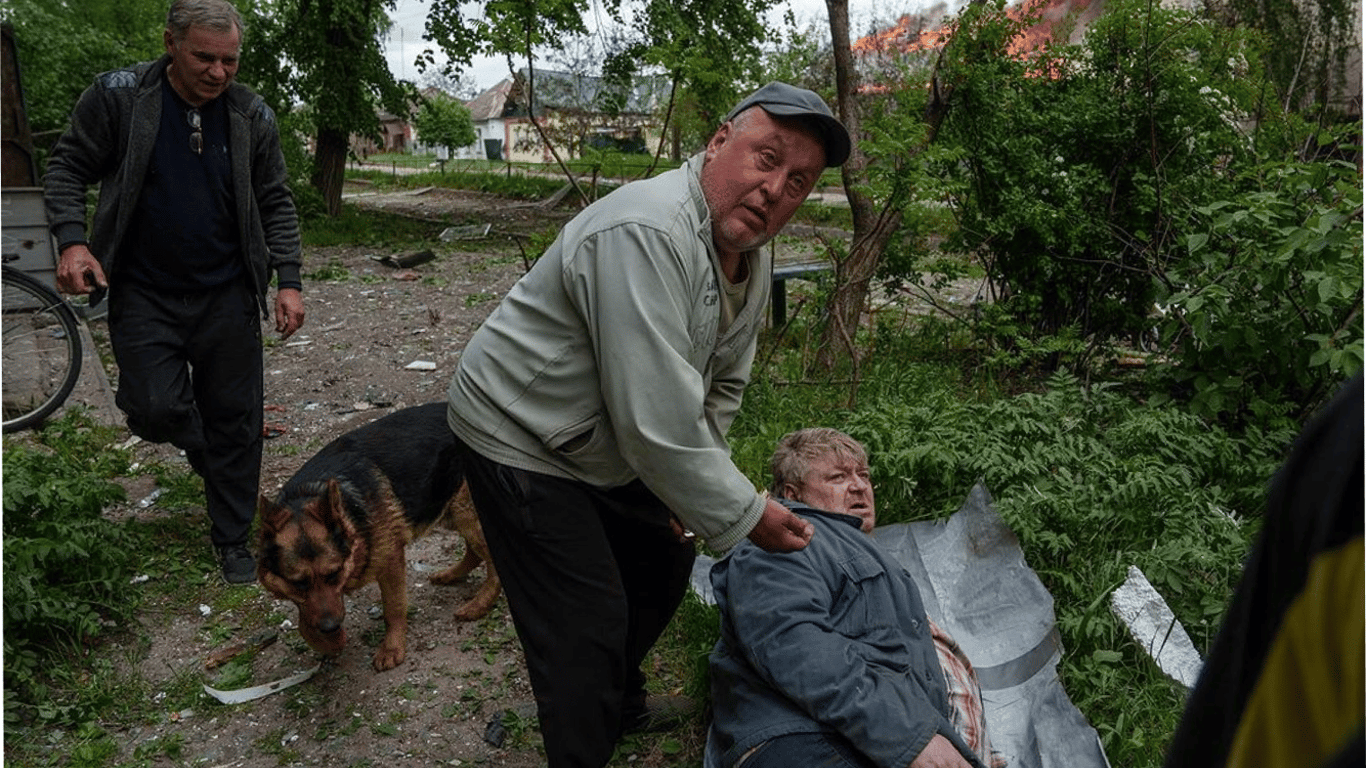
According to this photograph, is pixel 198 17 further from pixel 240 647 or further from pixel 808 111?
pixel 808 111

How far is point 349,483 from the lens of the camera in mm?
4098

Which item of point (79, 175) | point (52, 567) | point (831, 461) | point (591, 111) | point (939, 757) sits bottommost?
point (52, 567)

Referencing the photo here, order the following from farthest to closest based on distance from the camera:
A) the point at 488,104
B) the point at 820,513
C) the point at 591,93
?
the point at 488,104
the point at 591,93
the point at 820,513

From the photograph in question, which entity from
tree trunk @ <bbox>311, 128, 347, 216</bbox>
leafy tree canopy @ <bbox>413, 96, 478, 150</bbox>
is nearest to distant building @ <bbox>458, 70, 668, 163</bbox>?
tree trunk @ <bbox>311, 128, 347, 216</bbox>

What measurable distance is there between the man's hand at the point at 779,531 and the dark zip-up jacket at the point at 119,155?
114 inches

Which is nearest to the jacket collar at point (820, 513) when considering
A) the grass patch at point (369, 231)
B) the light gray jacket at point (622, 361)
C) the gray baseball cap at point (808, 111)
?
the light gray jacket at point (622, 361)

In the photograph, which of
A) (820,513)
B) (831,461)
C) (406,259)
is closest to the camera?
(820,513)

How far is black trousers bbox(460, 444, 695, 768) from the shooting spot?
287 cm

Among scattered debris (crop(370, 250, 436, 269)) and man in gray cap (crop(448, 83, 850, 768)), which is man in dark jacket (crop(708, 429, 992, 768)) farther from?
scattered debris (crop(370, 250, 436, 269))

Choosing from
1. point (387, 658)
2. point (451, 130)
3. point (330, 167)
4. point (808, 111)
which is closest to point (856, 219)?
point (387, 658)

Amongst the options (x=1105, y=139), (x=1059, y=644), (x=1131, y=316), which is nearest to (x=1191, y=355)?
(x=1131, y=316)

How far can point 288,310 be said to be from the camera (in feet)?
16.0

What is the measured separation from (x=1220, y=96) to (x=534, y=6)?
13.6 feet

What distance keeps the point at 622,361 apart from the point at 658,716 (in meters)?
1.74
